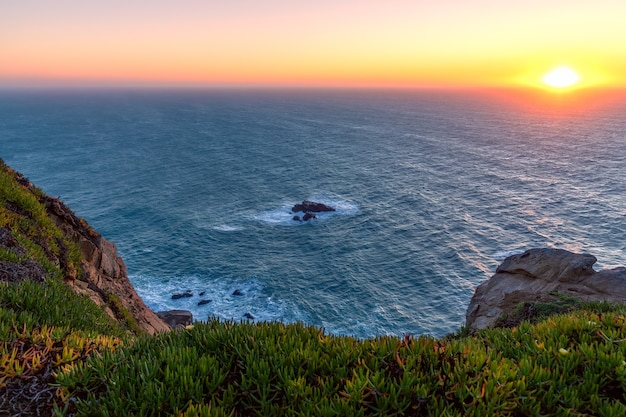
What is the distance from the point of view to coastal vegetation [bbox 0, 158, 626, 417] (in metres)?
5.05

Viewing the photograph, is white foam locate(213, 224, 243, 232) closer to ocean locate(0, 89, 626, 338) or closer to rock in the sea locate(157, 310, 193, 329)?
ocean locate(0, 89, 626, 338)

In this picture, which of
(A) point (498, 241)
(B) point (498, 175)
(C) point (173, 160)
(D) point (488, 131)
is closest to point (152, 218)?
(C) point (173, 160)

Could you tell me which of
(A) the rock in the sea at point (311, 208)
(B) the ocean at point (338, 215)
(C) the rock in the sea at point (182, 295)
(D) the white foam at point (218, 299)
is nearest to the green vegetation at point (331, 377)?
(B) the ocean at point (338, 215)

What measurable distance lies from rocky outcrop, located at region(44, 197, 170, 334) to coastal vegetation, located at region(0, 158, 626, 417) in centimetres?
981

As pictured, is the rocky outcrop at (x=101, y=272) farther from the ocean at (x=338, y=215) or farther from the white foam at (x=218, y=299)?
the white foam at (x=218, y=299)

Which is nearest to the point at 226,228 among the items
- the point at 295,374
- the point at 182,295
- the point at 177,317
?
the point at 182,295

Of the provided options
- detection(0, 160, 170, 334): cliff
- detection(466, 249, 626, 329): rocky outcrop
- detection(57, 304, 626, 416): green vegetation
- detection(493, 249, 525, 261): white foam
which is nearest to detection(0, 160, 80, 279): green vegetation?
detection(0, 160, 170, 334): cliff

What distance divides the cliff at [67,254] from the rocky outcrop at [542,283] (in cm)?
1884

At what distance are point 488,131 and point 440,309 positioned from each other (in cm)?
14598

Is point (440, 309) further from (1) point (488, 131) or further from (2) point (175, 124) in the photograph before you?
(2) point (175, 124)

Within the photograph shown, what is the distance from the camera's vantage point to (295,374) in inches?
223

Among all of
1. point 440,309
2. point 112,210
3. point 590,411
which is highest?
point 590,411

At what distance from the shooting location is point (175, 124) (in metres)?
196

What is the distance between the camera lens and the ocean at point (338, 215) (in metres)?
52.4
